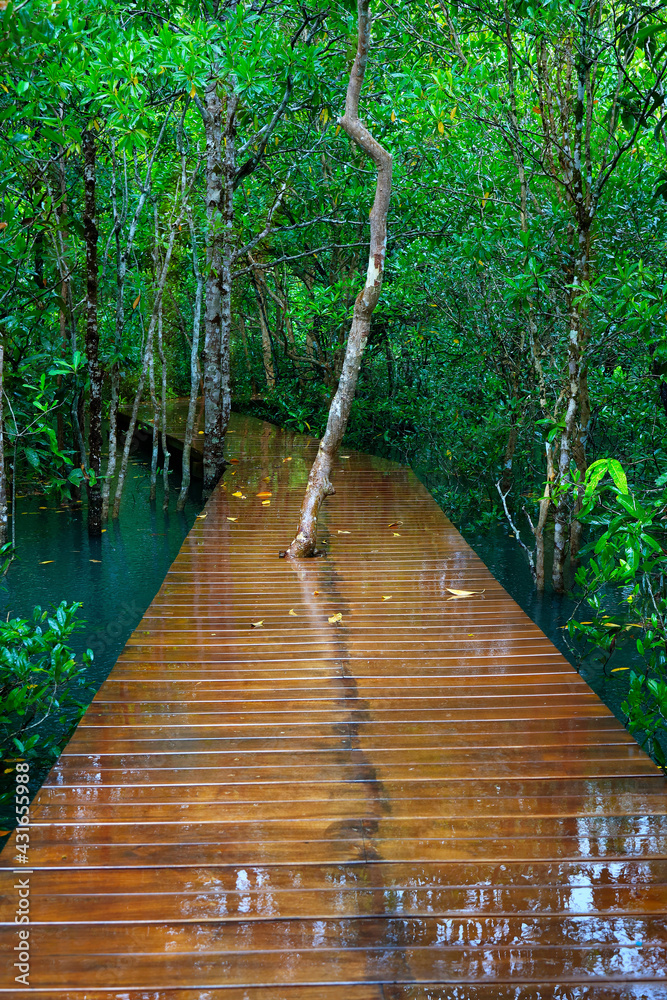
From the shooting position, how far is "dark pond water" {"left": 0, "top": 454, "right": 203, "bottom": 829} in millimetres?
4871

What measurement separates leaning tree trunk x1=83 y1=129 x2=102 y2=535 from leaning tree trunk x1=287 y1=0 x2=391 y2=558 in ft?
7.50

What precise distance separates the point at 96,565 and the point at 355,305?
2.98 meters

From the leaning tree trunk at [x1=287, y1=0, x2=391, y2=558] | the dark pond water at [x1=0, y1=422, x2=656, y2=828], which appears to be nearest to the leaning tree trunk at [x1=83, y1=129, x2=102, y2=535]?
the dark pond water at [x1=0, y1=422, x2=656, y2=828]

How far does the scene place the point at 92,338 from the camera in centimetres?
621

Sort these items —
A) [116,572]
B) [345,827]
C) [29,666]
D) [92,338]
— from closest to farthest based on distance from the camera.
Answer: [345,827] < [29,666] < [116,572] < [92,338]

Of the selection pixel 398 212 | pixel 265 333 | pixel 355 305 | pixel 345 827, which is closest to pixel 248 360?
pixel 265 333

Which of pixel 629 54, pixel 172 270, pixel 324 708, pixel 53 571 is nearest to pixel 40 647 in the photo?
pixel 324 708

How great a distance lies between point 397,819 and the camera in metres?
1.89

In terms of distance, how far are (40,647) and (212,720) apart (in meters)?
0.82

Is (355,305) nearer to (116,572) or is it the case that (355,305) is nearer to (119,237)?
(116,572)

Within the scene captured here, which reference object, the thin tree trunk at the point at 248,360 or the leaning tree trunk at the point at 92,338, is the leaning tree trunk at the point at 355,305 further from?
the thin tree trunk at the point at 248,360

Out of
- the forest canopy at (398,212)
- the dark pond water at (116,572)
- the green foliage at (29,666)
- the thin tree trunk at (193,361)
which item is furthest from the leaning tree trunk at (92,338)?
the green foliage at (29,666)

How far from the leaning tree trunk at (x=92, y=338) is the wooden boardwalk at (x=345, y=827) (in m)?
3.37

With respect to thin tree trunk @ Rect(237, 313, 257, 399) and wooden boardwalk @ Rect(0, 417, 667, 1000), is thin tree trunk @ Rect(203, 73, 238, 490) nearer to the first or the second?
wooden boardwalk @ Rect(0, 417, 667, 1000)
